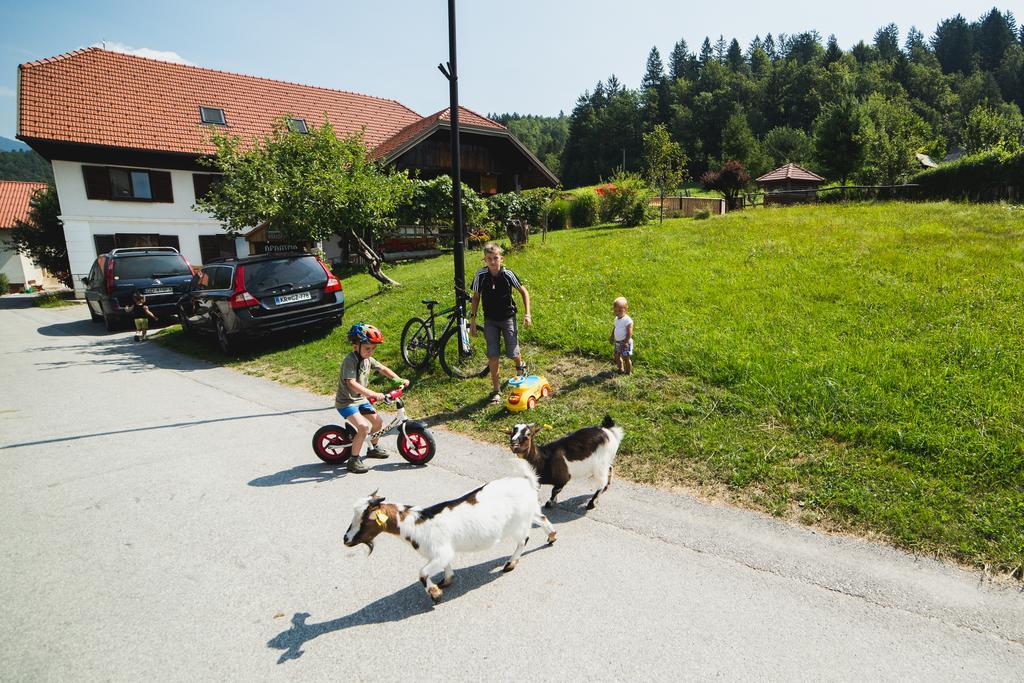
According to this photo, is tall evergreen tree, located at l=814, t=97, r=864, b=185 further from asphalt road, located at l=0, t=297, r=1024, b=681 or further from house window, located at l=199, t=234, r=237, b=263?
asphalt road, located at l=0, t=297, r=1024, b=681

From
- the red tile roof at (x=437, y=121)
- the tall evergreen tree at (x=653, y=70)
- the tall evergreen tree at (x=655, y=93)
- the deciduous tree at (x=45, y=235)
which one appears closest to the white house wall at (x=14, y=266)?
the deciduous tree at (x=45, y=235)

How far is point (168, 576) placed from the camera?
11.9 feet

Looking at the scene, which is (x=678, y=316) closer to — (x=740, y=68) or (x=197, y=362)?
(x=197, y=362)

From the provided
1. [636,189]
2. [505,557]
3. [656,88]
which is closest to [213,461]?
[505,557]

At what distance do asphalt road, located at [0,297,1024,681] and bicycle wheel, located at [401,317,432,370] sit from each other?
10.2 feet

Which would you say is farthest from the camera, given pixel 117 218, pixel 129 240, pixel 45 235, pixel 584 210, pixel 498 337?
pixel 45 235

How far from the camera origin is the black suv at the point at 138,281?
13719 mm

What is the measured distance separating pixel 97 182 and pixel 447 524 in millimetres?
26887

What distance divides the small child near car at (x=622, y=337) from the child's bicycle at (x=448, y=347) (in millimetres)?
2045

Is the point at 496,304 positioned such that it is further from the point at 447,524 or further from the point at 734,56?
the point at 734,56

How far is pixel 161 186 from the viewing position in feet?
78.0

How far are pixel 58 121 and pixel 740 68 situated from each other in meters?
123

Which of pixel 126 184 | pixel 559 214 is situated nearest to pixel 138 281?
pixel 126 184

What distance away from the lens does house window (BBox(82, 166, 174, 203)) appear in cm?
2234
